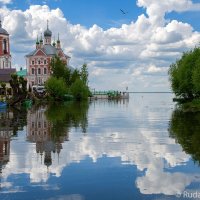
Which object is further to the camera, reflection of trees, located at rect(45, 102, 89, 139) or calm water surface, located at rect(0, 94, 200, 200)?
reflection of trees, located at rect(45, 102, 89, 139)

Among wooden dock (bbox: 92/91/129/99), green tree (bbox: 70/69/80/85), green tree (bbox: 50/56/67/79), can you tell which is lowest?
wooden dock (bbox: 92/91/129/99)

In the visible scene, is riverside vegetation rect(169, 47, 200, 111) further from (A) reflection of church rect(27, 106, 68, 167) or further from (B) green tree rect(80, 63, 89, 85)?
(A) reflection of church rect(27, 106, 68, 167)

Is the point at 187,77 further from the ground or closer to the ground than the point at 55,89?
further from the ground

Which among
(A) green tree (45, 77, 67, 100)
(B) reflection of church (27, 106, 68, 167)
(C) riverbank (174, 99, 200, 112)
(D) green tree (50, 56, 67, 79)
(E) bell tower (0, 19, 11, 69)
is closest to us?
(B) reflection of church (27, 106, 68, 167)

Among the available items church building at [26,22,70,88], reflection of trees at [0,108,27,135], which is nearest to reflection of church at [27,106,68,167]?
reflection of trees at [0,108,27,135]

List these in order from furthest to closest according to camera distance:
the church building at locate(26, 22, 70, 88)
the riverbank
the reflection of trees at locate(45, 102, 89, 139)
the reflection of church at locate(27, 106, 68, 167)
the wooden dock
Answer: the wooden dock, the church building at locate(26, 22, 70, 88), the riverbank, the reflection of trees at locate(45, 102, 89, 139), the reflection of church at locate(27, 106, 68, 167)

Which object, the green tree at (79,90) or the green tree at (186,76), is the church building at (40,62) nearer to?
the green tree at (79,90)

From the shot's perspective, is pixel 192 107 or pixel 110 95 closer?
pixel 192 107

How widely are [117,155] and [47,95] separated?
77768mm

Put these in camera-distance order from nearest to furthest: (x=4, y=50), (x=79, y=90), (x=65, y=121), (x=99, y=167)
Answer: (x=99, y=167) → (x=65, y=121) → (x=79, y=90) → (x=4, y=50)

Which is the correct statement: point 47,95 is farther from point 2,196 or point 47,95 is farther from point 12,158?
point 2,196

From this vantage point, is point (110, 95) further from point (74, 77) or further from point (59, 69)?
point (59, 69)

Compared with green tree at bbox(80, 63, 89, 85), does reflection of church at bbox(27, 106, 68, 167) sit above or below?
below

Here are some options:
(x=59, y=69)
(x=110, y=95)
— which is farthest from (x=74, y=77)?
(x=110, y=95)
